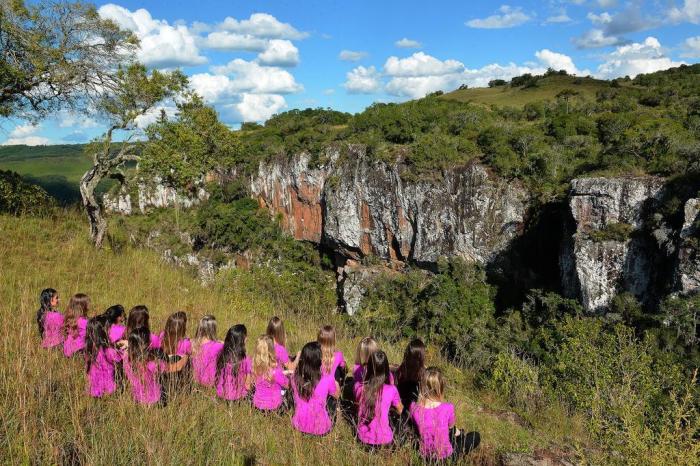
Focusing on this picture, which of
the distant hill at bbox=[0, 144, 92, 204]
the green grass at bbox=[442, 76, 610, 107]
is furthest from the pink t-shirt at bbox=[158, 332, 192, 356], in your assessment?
the distant hill at bbox=[0, 144, 92, 204]

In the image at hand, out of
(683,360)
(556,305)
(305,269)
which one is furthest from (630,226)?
(305,269)

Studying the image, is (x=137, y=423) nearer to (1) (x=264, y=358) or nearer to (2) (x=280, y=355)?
(1) (x=264, y=358)

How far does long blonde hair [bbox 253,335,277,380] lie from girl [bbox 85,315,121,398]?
1.01 m

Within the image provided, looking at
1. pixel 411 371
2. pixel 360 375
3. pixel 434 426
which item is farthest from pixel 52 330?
pixel 434 426

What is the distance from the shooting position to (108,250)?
775cm

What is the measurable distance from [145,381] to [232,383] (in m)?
0.66

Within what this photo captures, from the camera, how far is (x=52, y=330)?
145 inches

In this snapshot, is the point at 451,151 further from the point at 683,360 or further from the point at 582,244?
the point at 683,360

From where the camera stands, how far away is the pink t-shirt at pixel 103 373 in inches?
119

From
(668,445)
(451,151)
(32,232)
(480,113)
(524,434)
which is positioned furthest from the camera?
(480,113)

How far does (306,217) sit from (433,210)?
1152 centimetres

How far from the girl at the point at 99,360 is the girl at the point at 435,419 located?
6.64ft

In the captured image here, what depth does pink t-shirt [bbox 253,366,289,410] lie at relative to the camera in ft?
11.7

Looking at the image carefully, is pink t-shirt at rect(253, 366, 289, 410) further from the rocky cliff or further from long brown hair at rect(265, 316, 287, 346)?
the rocky cliff
